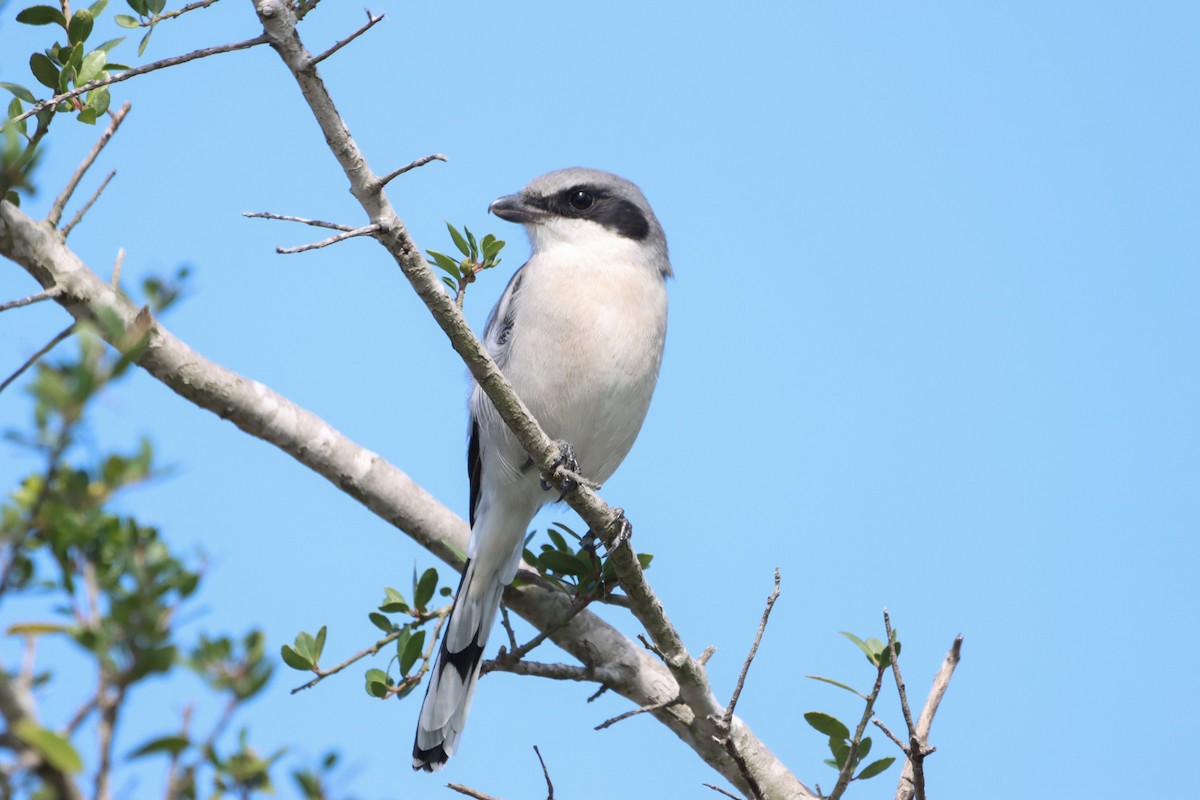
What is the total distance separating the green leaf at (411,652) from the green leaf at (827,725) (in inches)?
53.5

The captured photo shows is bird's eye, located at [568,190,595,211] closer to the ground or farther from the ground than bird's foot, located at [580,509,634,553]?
farther from the ground

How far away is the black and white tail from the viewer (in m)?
4.72

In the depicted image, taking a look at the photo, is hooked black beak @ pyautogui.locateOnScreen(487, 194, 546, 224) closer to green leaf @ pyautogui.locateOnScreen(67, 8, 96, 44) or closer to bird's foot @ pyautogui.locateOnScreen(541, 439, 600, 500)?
bird's foot @ pyautogui.locateOnScreen(541, 439, 600, 500)

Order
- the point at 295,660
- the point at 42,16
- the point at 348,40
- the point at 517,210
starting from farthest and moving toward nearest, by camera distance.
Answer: the point at 517,210 < the point at 295,660 < the point at 42,16 < the point at 348,40

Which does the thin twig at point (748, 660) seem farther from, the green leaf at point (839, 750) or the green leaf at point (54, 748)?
the green leaf at point (54, 748)

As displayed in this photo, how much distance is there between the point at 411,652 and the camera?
163 inches

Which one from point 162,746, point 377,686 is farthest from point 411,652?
point 162,746

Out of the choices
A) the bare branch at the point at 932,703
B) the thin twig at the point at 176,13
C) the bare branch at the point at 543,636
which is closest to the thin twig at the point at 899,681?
the bare branch at the point at 932,703

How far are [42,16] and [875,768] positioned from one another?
3334 mm

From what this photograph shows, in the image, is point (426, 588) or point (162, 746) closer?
point (162, 746)

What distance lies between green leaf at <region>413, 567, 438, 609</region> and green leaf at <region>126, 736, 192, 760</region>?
3049 millimetres

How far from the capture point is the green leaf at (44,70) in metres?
3.35

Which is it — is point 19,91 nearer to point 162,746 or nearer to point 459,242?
point 459,242

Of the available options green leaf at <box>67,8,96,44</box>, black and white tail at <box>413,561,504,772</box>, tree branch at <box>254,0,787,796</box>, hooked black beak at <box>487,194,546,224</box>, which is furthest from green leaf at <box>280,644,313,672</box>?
hooked black beak at <box>487,194,546,224</box>
